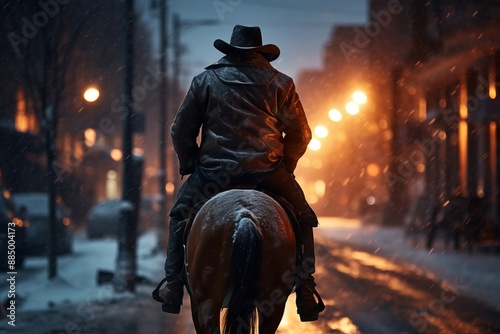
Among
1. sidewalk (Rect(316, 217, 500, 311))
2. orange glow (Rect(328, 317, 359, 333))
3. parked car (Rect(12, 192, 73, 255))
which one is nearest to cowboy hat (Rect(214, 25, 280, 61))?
orange glow (Rect(328, 317, 359, 333))

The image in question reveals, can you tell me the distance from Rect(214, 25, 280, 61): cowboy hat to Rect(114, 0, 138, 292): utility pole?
8708mm

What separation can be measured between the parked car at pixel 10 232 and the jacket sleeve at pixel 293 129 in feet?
26.5

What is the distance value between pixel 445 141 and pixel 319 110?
40.3 metres

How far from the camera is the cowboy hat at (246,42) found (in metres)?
6.39

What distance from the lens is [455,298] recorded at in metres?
13.6

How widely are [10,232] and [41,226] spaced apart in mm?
7718

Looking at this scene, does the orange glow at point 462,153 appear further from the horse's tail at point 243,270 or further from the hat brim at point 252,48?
the horse's tail at point 243,270

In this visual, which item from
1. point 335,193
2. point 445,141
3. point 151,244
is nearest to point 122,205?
point 151,244

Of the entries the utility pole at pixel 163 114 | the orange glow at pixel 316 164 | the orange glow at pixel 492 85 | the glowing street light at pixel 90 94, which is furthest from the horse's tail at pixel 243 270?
the orange glow at pixel 316 164

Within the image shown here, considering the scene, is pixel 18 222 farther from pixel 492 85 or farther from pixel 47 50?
pixel 492 85

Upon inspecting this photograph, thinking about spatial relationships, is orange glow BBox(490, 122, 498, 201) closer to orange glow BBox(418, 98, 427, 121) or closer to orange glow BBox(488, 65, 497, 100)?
orange glow BBox(488, 65, 497, 100)

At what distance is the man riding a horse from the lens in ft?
19.7

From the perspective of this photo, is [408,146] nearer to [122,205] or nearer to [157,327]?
[122,205]

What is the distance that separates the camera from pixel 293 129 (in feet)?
21.6
